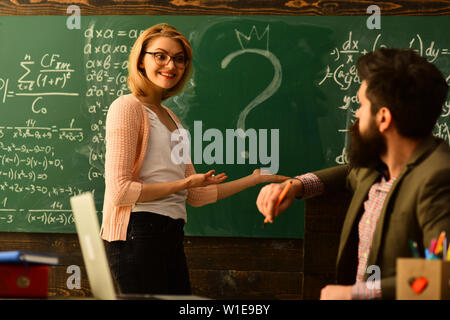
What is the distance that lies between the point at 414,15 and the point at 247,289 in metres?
1.90

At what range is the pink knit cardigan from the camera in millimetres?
2176

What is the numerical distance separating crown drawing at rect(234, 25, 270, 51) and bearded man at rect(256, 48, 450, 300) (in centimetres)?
190

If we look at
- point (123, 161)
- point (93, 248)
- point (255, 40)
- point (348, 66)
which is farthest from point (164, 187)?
point (348, 66)

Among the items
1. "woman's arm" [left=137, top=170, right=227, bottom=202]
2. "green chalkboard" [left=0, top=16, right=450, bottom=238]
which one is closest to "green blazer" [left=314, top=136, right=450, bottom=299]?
"woman's arm" [left=137, top=170, right=227, bottom=202]

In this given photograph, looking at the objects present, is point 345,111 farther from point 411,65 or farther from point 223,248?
point 411,65

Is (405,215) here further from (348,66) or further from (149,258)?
(348,66)

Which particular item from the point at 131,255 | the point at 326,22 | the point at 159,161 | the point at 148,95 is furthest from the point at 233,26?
the point at 131,255

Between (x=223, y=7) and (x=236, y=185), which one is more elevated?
(x=223, y=7)

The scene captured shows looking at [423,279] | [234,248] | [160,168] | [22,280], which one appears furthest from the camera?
[234,248]

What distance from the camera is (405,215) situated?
4.80ft

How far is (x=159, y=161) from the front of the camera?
7.54 feet

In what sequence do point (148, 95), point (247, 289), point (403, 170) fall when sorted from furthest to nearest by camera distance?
point (247, 289), point (148, 95), point (403, 170)

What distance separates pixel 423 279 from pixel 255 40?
8.48 ft

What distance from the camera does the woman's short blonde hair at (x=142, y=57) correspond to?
2.40 m
